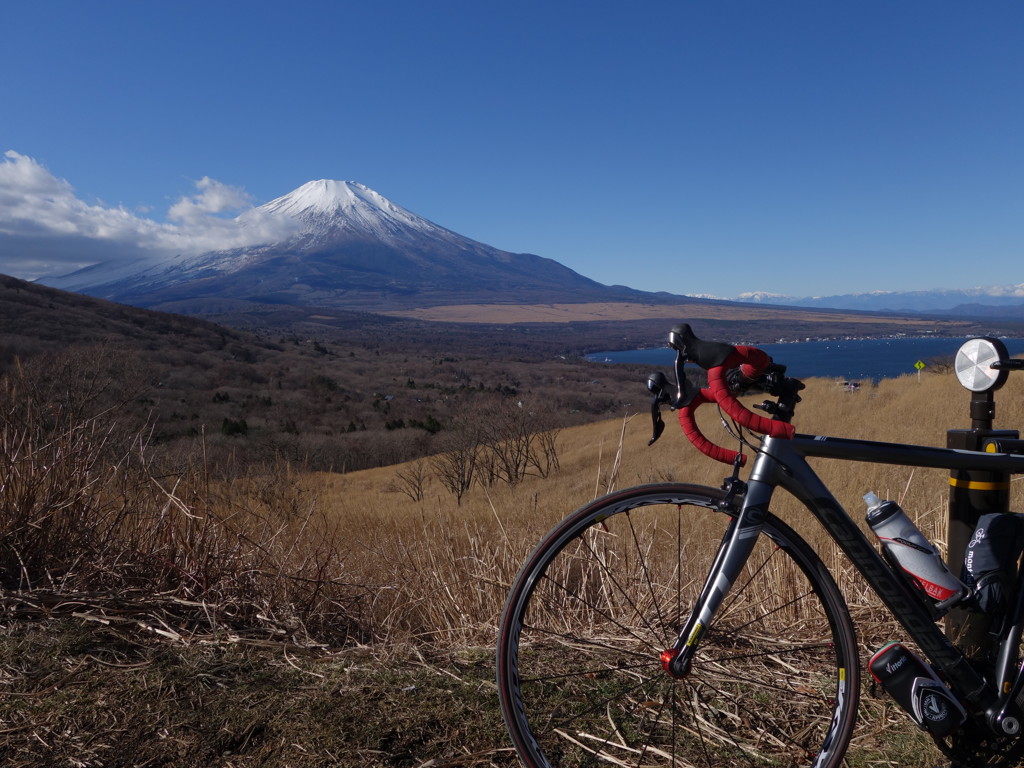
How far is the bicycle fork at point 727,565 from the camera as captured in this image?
5.50 feet

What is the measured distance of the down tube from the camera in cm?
171

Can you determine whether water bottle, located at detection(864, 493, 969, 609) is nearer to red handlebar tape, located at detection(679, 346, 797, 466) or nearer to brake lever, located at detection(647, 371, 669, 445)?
red handlebar tape, located at detection(679, 346, 797, 466)

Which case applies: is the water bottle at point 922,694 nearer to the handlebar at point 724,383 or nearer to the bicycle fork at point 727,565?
the bicycle fork at point 727,565

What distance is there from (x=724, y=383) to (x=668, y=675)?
97 centimetres

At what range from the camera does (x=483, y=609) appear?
3.27m

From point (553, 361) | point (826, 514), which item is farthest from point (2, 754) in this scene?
point (553, 361)

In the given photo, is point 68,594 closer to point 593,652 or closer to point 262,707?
point 262,707

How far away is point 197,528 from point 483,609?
1.48 meters

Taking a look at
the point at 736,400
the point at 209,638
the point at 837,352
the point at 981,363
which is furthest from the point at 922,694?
the point at 837,352

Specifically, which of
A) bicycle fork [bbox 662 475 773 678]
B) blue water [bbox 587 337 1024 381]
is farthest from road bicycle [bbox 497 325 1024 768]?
blue water [bbox 587 337 1024 381]

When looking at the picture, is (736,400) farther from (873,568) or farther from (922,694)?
(922,694)

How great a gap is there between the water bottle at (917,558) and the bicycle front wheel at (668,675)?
0.74 feet

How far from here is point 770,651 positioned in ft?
7.70

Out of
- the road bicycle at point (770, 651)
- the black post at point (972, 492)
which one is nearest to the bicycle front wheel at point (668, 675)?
the road bicycle at point (770, 651)
